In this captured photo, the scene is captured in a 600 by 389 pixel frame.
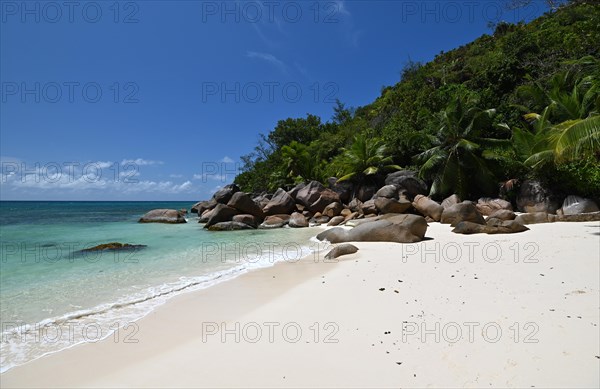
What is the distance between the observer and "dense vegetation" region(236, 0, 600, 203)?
614 inches

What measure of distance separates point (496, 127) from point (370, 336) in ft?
77.1

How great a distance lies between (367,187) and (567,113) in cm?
1219

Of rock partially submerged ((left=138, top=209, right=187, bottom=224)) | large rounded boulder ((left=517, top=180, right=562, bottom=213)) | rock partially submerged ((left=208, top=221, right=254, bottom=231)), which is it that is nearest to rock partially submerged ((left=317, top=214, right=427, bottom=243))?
large rounded boulder ((left=517, top=180, right=562, bottom=213))

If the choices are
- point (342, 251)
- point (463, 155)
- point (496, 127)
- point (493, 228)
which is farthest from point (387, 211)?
point (496, 127)

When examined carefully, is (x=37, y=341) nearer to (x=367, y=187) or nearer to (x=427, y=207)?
(x=427, y=207)

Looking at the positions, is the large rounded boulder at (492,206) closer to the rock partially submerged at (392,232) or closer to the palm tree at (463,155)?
the palm tree at (463,155)

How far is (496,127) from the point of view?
2247 cm

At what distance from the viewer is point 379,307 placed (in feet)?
15.0

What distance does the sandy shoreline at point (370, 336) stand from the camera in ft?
9.73

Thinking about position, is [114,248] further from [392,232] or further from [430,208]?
[430,208]

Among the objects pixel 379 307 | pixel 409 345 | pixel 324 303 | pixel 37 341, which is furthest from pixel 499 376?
pixel 37 341

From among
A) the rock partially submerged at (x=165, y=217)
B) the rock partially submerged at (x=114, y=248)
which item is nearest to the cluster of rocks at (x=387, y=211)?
the rock partially submerged at (x=165, y=217)

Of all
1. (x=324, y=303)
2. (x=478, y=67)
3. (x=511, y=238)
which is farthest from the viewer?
(x=478, y=67)

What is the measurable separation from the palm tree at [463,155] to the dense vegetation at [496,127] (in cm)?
6
